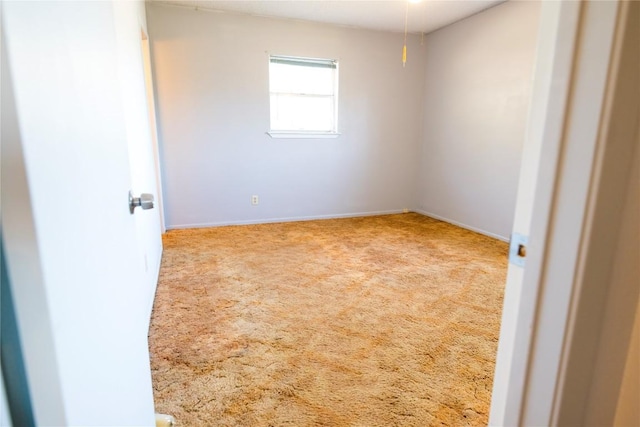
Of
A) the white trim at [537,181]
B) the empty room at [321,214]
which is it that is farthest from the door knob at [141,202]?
the white trim at [537,181]

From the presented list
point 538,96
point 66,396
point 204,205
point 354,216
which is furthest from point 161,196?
point 538,96

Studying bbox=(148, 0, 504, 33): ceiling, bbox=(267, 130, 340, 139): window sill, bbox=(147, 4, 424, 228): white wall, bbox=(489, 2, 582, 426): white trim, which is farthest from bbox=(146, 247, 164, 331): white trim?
bbox=(148, 0, 504, 33): ceiling

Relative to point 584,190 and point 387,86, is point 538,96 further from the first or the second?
point 387,86

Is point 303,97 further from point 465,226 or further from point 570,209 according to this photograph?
point 570,209

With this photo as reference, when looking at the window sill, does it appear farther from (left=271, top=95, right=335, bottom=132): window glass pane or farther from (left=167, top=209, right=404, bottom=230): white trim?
(left=167, top=209, right=404, bottom=230): white trim

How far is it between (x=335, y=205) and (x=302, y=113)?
1.29 m

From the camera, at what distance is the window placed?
419 cm

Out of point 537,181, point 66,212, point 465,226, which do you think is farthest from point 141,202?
point 465,226

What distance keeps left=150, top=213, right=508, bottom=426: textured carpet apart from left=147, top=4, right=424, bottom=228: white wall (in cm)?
93

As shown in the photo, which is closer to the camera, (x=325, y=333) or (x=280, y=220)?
(x=325, y=333)

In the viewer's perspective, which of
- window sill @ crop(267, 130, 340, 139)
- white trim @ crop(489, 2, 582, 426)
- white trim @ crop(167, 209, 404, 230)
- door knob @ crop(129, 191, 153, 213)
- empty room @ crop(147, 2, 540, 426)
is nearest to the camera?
white trim @ crop(489, 2, 582, 426)

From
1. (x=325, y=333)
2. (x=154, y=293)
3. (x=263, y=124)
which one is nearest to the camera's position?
(x=325, y=333)

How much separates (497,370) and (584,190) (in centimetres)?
43

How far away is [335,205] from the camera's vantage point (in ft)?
15.4
